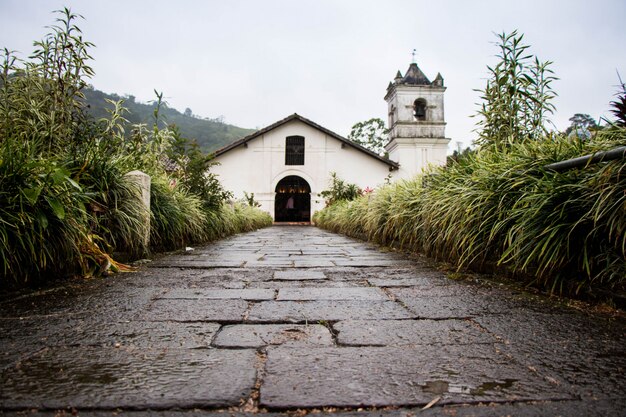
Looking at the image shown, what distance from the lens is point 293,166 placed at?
21.6 metres

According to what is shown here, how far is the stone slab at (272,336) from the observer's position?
135 centimetres


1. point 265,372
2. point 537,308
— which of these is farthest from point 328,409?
point 537,308

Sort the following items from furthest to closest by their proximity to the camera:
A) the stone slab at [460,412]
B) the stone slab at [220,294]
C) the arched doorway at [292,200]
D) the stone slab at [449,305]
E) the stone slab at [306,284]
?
1. the arched doorway at [292,200]
2. the stone slab at [306,284]
3. the stone slab at [220,294]
4. the stone slab at [449,305]
5. the stone slab at [460,412]

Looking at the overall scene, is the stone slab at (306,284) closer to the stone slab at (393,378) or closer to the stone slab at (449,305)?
the stone slab at (449,305)

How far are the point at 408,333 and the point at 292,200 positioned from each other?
2169 cm

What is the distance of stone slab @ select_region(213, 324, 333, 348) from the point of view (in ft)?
4.42

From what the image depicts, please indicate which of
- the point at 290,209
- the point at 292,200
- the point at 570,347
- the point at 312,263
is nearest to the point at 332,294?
the point at 570,347

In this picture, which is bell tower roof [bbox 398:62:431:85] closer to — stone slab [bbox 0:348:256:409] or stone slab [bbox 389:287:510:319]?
stone slab [bbox 389:287:510:319]

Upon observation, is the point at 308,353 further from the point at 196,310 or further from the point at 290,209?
the point at 290,209

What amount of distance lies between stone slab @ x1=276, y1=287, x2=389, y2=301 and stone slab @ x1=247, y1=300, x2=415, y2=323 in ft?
0.35

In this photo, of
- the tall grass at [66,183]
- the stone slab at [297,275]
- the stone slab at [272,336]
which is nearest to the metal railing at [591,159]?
the stone slab at [272,336]

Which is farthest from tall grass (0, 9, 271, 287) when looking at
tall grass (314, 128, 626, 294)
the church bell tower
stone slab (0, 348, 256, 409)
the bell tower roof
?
the bell tower roof

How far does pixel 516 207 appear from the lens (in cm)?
259

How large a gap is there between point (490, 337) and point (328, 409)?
866 millimetres
